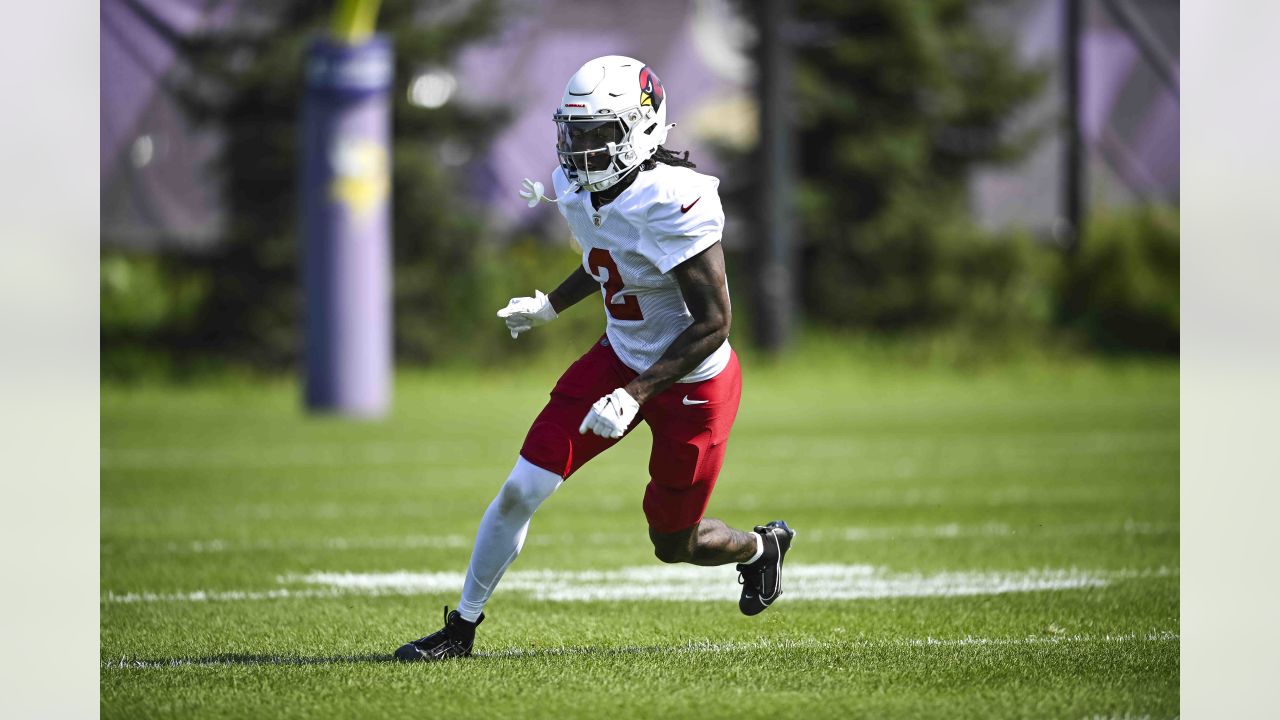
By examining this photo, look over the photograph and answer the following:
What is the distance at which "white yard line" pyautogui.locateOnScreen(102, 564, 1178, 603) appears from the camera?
5246 millimetres

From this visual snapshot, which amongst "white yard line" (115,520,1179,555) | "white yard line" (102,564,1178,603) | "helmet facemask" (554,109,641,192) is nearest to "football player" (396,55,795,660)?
"helmet facemask" (554,109,641,192)

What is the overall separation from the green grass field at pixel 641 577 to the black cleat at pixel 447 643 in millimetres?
63

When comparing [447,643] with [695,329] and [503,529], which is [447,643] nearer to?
[503,529]

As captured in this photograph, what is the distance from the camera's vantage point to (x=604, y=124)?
3979 millimetres

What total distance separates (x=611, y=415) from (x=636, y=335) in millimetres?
444

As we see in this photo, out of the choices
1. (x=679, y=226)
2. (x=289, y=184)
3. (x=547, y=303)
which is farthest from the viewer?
(x=289, y=184)

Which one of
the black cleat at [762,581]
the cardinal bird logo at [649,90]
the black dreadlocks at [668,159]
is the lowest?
the black cleat at [762,581]

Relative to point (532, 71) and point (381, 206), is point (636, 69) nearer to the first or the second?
point (381, 206)

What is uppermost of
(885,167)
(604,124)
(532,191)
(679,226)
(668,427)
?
(885,167)


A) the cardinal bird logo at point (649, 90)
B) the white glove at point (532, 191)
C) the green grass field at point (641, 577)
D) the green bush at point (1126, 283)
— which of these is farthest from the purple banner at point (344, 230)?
the green bush at point (1126, 283)

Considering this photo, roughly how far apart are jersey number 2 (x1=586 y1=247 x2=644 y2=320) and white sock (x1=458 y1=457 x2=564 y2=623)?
0.45 meters

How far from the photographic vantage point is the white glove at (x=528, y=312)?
14.5ft

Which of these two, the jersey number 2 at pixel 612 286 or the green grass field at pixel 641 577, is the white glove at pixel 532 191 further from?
the green grass field at pixel 641 577

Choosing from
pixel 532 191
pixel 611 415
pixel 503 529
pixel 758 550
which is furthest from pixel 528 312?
pixel 758 550
